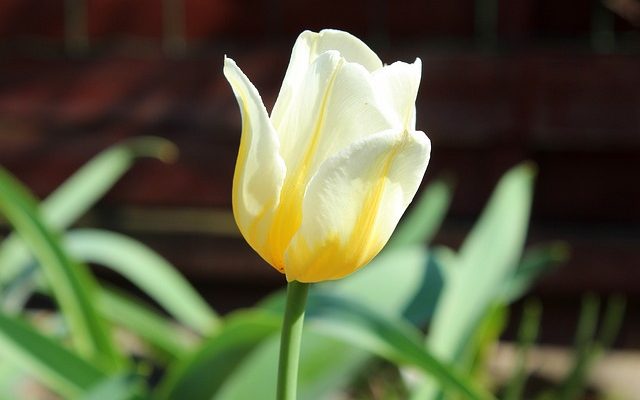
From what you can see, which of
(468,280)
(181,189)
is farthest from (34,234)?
(181,189)

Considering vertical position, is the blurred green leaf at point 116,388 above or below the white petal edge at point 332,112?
below

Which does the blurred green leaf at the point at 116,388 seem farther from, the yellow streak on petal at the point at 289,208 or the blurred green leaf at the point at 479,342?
the yellow streak on petal at the point at 289,208

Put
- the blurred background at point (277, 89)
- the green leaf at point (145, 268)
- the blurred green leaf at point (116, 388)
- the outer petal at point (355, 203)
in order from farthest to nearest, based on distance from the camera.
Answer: the blurred background at point (277, 89)
the green leaf at point (145, 268)
the blurred green leaf at point (116, 388)
the outer petal at point (355, 203)

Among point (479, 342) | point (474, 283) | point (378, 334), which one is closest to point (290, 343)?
point (378, 334)

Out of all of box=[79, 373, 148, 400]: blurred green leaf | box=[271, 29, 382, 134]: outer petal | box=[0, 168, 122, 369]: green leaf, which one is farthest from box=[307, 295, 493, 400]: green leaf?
box=[271, 29, 382, 134]: outer petal

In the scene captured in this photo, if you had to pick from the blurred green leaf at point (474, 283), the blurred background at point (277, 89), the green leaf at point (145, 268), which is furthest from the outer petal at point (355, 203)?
the blurred background at point (277, 89)

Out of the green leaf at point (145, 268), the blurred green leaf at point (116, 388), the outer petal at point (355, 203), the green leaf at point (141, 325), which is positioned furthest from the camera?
the green leaf at point (145, 268)

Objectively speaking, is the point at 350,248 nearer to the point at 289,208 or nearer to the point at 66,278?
the point at 289,208
